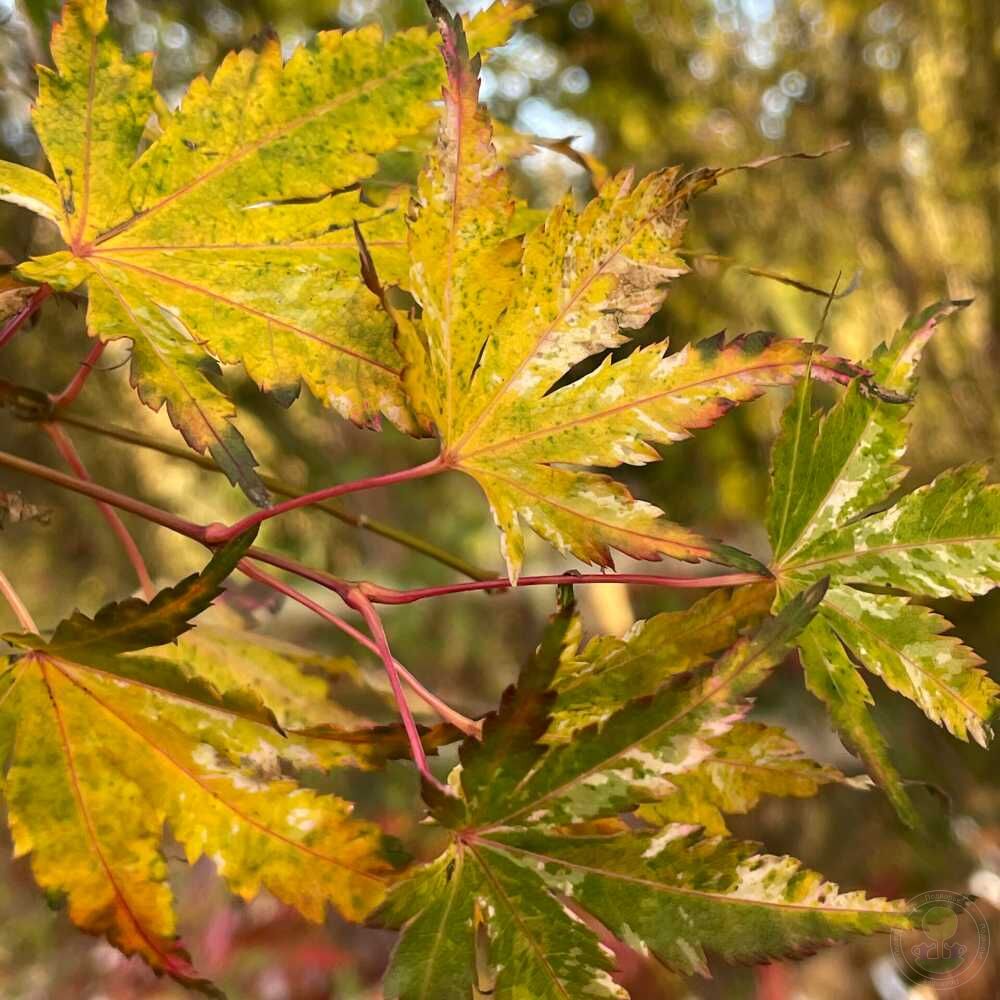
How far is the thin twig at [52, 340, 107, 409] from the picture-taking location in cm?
44

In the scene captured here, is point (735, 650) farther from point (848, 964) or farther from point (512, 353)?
point (848, 964)

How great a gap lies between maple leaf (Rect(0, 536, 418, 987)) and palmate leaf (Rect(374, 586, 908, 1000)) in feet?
0.14

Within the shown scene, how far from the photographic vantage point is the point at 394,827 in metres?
2.13

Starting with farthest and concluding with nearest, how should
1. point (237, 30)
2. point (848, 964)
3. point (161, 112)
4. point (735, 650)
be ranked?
1. point (848, 964)
2. point (237, 30)
3. point (161, 112)
4. point (735, 650)

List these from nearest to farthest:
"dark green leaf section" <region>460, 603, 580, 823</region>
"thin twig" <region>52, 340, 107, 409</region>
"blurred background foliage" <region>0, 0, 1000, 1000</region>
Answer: "dark green leaf section" <region>460, 603, 580, 823</region> < "thin twig" <region>52, 340, 107, 409</region> < "blurred background foliage" <region>0, 0, 1000, 1000</region>

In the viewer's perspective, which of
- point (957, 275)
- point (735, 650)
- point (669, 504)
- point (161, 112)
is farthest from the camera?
point (957, 275)

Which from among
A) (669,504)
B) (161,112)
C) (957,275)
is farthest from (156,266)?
(957,275)

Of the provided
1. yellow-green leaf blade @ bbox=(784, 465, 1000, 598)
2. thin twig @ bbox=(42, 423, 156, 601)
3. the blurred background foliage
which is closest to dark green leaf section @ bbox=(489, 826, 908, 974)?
yellow-green leaf blade @ bbox=(784, 465, 1000, 598)

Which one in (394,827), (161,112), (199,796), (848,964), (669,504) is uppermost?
(669,504)

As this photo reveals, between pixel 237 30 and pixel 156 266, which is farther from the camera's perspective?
pixel 237 30

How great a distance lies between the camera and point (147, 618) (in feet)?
1.18

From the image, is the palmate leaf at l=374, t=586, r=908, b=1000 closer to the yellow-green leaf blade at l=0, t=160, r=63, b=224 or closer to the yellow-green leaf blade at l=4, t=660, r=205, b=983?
the yellow-green leaf blade at l=4, t=660, r=205, b=983

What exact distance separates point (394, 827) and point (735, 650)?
1.91 metres

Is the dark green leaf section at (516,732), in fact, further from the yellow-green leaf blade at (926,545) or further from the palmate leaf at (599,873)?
the yellow-green leaf blade at (926,545)
